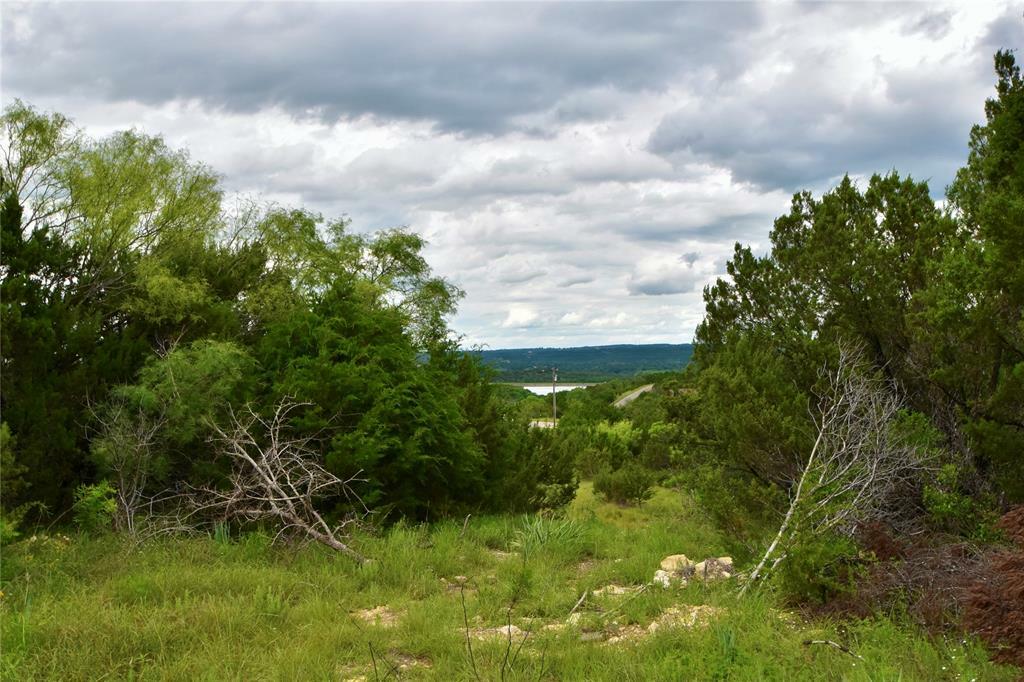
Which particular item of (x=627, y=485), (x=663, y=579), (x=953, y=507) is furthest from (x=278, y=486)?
(x=627, y=485)

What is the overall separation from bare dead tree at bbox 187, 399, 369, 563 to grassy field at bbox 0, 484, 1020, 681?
0.42 metres

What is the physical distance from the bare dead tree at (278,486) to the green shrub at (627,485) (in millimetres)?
11274

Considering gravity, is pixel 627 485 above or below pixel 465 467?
below

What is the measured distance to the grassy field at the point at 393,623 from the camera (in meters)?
5.23

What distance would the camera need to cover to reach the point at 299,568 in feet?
26.8

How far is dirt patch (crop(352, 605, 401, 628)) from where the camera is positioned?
21.4ft

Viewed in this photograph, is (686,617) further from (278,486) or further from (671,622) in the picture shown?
(278,486)

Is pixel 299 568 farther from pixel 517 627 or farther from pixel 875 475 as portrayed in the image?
pixel 875 475

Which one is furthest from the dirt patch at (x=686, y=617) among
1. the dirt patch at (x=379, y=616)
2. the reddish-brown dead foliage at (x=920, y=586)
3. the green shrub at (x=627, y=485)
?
the green shrub at (x=627, y=485)

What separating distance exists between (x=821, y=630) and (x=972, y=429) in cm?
446

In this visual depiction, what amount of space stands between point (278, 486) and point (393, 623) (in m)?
3.05

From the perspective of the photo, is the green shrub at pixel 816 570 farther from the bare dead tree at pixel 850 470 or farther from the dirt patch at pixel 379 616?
the dirt patch at pixel 379 616

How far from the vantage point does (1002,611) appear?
188 inches

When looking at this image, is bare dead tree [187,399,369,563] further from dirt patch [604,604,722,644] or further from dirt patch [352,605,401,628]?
dirt patch [604,604,722,644]
